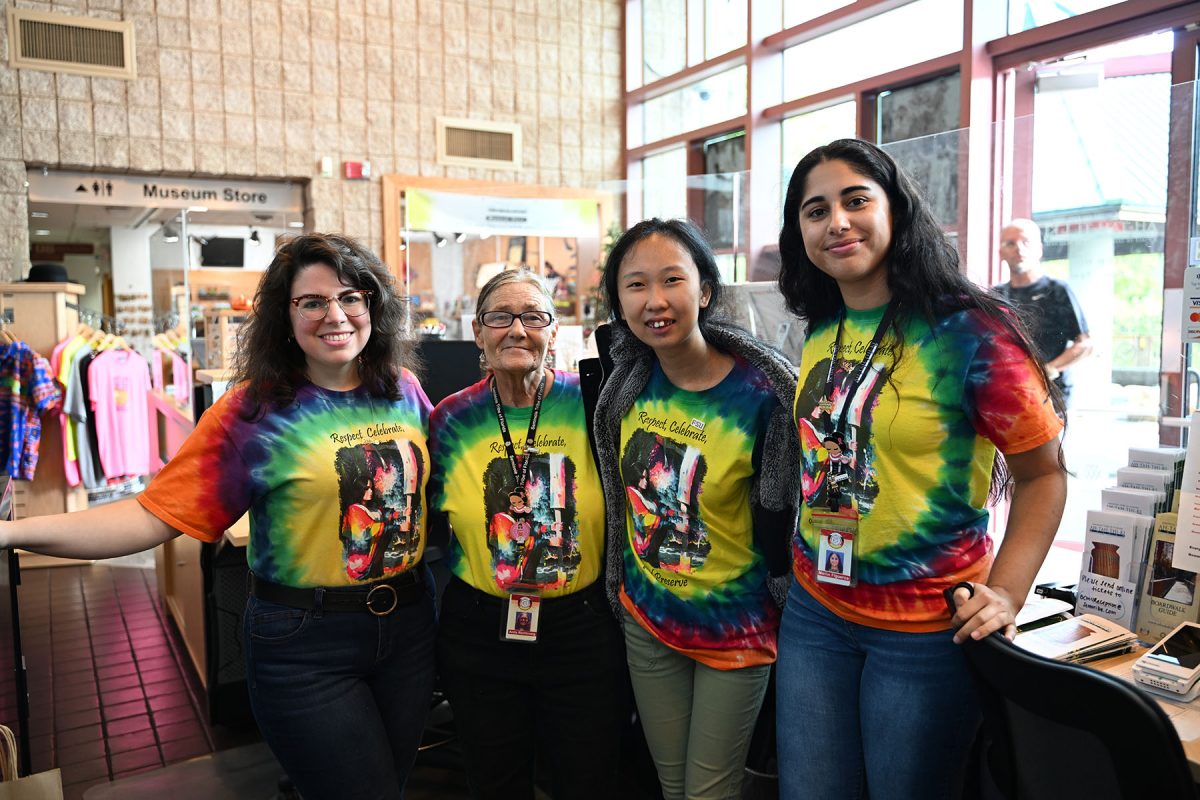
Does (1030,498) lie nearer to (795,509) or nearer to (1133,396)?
(795,509)

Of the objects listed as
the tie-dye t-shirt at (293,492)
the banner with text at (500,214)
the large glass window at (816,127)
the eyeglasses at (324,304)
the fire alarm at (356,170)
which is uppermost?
the large glass window at (816,127)

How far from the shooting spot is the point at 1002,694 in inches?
46.6

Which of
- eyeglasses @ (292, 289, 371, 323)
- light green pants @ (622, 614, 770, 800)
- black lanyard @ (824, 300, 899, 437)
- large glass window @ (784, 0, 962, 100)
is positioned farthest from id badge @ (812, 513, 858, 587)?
large glass window @ (784, 0, 962, 100)

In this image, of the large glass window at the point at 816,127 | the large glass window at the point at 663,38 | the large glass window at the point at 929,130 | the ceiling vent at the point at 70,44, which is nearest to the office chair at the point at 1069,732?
the large glass window at the point at 929,130

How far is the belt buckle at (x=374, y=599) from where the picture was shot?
1659mm

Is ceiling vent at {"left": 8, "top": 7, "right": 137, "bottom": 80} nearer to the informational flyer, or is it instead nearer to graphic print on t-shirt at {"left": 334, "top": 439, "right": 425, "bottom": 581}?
graphic print on t-shirt at {"left": 334, "top": 439, "right": 425, "bottom": 581}

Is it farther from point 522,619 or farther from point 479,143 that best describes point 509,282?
point 479,143

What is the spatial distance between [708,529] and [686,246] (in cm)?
55

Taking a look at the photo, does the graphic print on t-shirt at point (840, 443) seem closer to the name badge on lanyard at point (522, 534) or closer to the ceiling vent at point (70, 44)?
the name badge on lanyard at point (522, 534)

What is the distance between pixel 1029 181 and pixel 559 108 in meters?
5.54

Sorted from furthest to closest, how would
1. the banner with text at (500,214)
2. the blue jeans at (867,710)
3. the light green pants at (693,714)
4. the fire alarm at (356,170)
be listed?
the banner with text at (500,214) → the fire alarm at (356,170) → the light green pants at (693,714) → the blue jeans at (867,710)

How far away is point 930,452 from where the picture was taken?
135 centimetres

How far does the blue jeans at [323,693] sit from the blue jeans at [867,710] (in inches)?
29.8

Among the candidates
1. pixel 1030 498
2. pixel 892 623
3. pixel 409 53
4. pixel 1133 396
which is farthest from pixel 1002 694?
pixel 409 53
